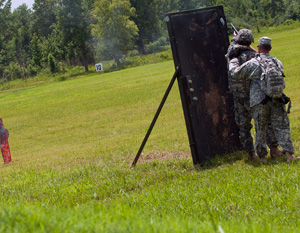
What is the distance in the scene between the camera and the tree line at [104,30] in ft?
263

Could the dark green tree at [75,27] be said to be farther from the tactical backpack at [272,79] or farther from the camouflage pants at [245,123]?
the tactical backpack at [272,79]

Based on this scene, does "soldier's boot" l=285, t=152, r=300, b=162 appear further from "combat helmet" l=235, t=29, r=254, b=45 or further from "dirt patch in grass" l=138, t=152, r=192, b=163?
"dirt patch in grass" l=138, t=152, r=192, b=163

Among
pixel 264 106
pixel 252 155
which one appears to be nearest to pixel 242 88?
pixel 264 106

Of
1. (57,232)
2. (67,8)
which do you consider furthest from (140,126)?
(67,8)

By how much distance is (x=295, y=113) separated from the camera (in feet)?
43.6

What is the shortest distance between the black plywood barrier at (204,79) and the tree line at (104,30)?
66860 mm


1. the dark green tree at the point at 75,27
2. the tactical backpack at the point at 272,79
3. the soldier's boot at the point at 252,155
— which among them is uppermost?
the dark green tree at the point at 75,27

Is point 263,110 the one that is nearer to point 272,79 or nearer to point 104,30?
point 272,79

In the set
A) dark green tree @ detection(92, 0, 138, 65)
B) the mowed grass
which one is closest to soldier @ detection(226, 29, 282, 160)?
the mowed grass

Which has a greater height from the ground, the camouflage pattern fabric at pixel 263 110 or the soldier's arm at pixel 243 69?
the soldier's arm at pixel 243 69

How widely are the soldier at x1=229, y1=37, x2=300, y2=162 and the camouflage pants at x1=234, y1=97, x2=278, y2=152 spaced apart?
32 centimetres

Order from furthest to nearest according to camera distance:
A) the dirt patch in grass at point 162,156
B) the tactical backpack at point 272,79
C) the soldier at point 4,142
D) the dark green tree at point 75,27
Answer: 1. the dark green tree at point 75,27
2. the soldier at point 4,142
3. the dirt patch in grass at point 162,156
4. the tactical backpack at point 272,79

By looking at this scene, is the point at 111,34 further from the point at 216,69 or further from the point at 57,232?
the point at 57,232

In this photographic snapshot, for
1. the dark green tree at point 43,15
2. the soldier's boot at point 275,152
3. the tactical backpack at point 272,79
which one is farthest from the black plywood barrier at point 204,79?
the dark green tree at point 43,15
